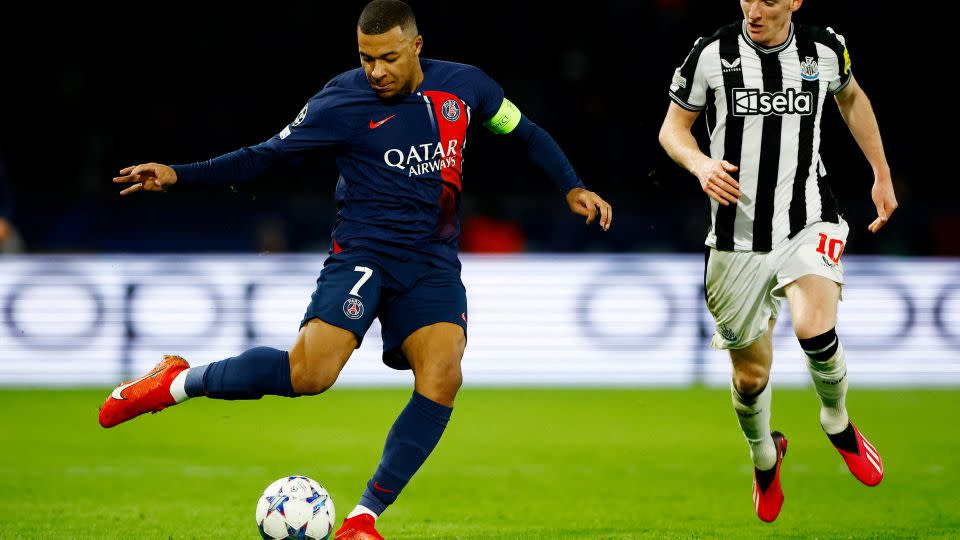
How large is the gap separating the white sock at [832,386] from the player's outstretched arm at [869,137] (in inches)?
24.8

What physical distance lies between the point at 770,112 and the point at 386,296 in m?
1.76

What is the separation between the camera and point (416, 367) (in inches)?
193

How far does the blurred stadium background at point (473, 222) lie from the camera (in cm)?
1082

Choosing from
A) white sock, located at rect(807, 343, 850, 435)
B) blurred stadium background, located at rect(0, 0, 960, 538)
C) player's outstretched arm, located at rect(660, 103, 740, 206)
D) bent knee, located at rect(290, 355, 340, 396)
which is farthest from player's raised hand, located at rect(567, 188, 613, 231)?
blurred stadium background, located at rect(0, 0, 960, 538)

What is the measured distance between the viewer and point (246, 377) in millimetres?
4785

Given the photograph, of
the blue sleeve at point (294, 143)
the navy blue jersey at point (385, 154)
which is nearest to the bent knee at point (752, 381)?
the navy blue jersey at point (385, 154)

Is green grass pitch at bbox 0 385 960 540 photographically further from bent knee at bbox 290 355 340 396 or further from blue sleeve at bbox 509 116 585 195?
blue sleeve at bbox 509 116 585 195

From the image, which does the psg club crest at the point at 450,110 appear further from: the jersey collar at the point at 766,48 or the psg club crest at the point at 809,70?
the psg club crest at the point at 809,70

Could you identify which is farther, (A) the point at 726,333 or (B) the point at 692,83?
(A) the point at 726,333

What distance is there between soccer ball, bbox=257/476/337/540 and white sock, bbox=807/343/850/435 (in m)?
2.07

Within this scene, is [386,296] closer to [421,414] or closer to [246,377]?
[421,414]

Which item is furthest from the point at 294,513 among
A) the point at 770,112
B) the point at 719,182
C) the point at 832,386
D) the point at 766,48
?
the point at 766,48

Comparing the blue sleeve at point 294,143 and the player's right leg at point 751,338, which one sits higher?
the blue sleeve at point 294,143

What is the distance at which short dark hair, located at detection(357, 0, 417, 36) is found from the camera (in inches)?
187
